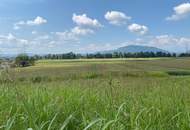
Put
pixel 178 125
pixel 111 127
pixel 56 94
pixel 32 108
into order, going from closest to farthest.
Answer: pixel 111 127
pixel 178 125
pixel 32 108
pixel 56 94

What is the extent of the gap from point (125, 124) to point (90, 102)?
61.6 inches

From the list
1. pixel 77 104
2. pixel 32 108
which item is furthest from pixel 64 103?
pixel 32 108

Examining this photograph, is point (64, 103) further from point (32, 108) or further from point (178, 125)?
point (178, 125)

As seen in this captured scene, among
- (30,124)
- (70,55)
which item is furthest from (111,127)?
(70,55)

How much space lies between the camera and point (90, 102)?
5129 mm

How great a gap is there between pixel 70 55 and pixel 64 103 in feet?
350

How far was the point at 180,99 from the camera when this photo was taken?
494 centimetres

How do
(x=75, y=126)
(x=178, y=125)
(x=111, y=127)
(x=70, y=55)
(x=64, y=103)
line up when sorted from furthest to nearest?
(x=70, y=55)
(x=64, y=103)
(x=75, y=126)
(x=178, y=125)
(x=111, y=127)

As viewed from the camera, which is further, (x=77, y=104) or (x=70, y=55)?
(x=70, y=55)

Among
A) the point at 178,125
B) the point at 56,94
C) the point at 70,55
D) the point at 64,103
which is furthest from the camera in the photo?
the point at 70,55

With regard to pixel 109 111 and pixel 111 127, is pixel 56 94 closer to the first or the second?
pixel 109 111

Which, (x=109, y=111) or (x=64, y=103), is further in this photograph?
(x=64, y=103)

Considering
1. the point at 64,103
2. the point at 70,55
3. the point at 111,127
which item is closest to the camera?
the point at 111,127

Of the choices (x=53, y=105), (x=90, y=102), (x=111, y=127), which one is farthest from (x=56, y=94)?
(x=111, y=127)
